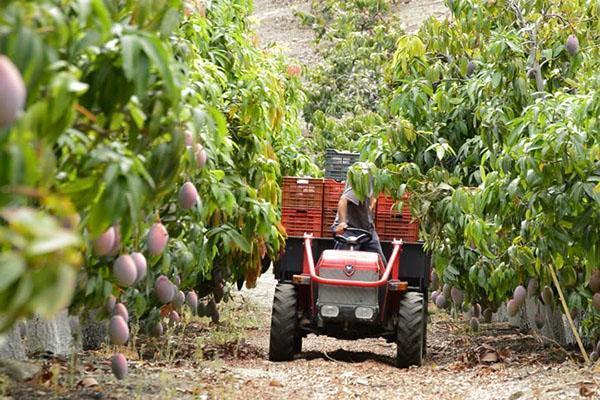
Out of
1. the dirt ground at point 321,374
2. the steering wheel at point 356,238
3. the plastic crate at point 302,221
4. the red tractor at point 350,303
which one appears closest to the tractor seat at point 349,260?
the red tractor at point 350,303

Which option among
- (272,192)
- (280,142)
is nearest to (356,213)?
(272,192)

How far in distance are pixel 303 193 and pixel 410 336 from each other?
187 cm

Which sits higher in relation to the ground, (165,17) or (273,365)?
(165,17)

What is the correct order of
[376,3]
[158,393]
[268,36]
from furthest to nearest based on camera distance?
[268,36], [376,3], [158,393]

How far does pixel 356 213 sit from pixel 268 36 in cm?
2902

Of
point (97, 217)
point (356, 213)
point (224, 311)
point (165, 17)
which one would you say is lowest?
point (224, 311)

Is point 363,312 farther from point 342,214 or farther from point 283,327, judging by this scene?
point 342,214

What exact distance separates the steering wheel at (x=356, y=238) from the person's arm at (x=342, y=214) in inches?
3.5

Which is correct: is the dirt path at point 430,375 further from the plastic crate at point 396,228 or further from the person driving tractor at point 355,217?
the plastic crate at point 396,228

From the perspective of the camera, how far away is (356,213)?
9195mm

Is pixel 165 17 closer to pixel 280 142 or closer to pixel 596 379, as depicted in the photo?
pixel 596 379

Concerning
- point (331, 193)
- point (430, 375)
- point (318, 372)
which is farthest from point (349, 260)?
point (331, 193)

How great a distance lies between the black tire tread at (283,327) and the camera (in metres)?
9.06

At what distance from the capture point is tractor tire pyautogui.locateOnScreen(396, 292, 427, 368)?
29.3 ft
